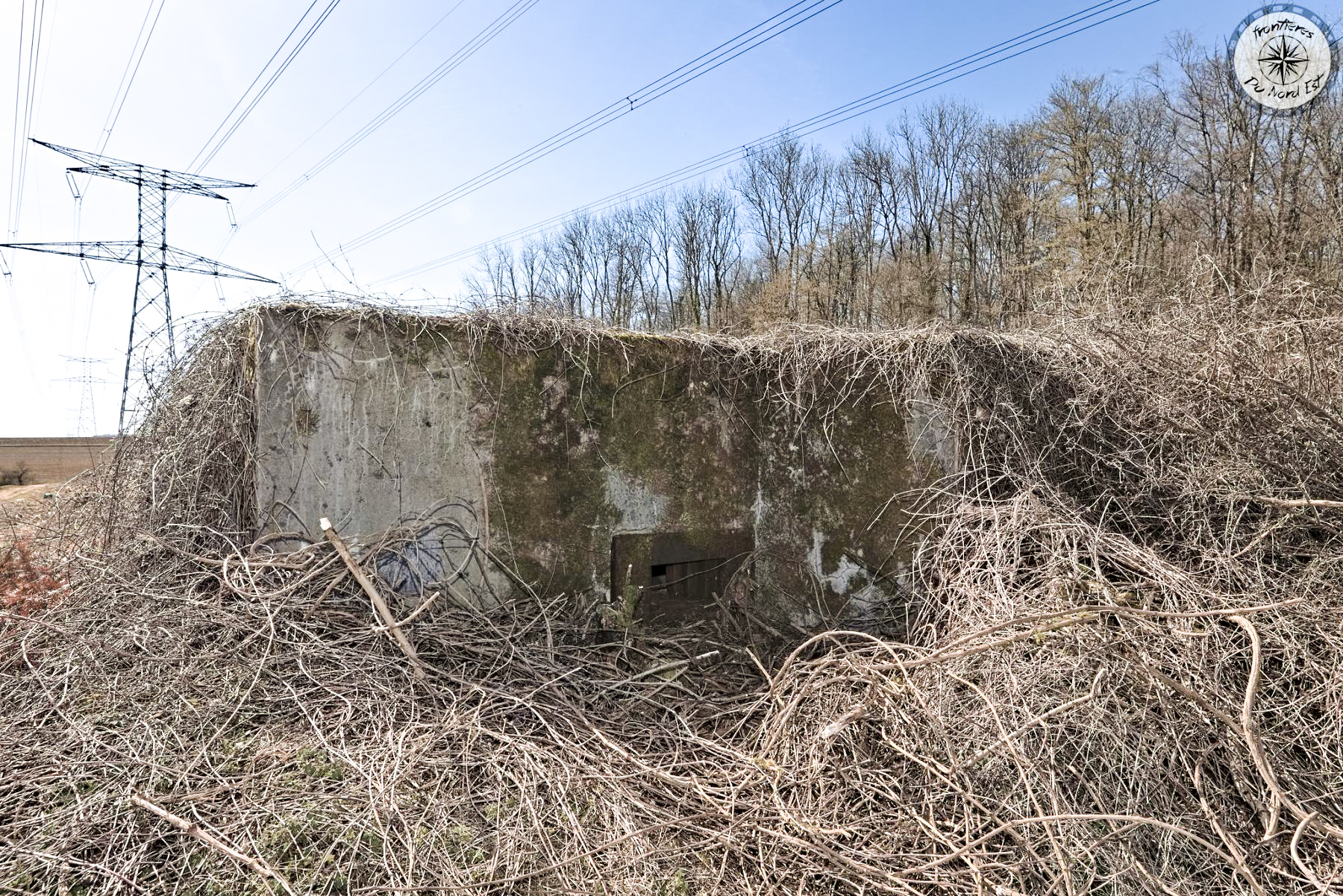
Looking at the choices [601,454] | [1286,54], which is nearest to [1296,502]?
[601,454]

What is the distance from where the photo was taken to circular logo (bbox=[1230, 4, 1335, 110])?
47.2 feet

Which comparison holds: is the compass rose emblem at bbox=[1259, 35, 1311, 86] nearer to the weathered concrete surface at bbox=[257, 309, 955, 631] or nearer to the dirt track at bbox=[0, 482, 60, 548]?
the weathered concrete surface at bbox=[257, 309, 955, 631]

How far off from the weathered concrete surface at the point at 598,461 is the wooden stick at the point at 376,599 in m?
0.15

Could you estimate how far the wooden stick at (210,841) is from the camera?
2199mm

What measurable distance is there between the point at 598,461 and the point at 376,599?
1.41 m

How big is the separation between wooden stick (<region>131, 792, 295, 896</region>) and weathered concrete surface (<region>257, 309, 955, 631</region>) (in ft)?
5.48

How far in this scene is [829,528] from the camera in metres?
4.75

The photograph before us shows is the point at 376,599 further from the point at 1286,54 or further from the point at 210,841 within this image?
the point at 1286,54

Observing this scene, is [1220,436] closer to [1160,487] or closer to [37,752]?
[1160,487]

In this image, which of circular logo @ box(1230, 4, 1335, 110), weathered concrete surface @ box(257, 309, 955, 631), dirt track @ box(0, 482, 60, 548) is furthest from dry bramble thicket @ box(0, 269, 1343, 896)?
circular logo @ box(1230, 4, 1335, 110)

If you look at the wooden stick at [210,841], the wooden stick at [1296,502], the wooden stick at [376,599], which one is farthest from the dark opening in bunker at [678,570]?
the wooden stick at [1296,502]

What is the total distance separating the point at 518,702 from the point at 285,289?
2.52 meters

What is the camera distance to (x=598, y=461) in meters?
4.39

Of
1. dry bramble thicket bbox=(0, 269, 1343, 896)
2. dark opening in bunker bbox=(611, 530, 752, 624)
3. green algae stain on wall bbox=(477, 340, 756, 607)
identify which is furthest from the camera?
dark opening in bunker bbox=(611, 530, 752, 624)
